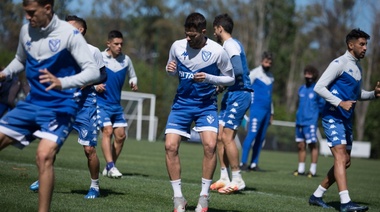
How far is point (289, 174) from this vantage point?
651 inches

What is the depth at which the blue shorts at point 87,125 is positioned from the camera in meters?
9.15

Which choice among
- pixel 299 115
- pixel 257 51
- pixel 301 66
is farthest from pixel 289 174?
pixel 301 66

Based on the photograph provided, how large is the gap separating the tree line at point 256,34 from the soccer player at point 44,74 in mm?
27138

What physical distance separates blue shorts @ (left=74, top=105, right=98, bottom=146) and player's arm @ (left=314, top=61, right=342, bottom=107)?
307cm

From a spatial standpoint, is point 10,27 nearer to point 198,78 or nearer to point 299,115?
point 299,115

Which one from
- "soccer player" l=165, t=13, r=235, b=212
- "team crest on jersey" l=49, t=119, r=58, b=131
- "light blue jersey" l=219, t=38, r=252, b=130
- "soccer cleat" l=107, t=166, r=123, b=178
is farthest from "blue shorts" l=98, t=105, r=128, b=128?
"team crest on jersey" l=49, t=119, r=58, b=131

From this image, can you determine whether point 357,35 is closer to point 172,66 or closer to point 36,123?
point 172,66

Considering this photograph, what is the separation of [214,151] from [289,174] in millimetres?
8283

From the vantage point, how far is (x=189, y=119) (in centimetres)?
853

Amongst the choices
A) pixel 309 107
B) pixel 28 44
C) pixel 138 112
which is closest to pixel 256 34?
pixel 138 112

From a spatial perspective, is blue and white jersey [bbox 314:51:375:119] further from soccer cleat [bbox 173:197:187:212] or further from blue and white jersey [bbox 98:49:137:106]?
blue and white jersey [bbox 98:49:137:106]

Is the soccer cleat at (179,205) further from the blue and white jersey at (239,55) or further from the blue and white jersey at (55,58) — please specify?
the blue and white jersey at (239,55)

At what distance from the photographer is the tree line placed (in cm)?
3912

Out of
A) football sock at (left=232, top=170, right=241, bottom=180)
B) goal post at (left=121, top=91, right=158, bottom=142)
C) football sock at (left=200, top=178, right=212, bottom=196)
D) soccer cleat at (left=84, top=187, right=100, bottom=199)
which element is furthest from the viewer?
goal post at (left=121, top=91, right=158, bottom=142)
